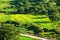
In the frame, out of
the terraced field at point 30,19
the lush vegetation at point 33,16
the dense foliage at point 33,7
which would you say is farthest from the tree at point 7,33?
the dense foliage at point 33,7

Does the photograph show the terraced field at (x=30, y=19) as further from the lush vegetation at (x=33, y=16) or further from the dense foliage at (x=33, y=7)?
the dense foliage at (x=33, y=7)

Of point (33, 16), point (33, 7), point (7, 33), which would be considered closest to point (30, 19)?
point (33, 16)

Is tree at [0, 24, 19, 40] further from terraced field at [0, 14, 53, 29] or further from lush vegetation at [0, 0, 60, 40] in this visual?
terraced field at [0, 14, 53, 29]

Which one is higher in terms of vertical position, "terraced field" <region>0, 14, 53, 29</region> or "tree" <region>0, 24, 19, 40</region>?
"tree" <region>0, 24, 19, 40</region>

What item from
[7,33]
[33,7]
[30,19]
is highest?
[7,33]

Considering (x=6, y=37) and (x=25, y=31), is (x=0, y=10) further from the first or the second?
(x=6, y=37)

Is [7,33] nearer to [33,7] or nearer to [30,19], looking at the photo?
[30,19]

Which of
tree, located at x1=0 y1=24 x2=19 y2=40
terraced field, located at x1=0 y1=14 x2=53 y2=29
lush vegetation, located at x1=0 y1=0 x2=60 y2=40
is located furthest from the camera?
terraced field, located at x1=0 y1=14 x2=53 y2=29

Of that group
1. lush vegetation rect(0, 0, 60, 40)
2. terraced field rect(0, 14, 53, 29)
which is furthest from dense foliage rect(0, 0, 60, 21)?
terraced field rect(0, 14, 53, 29)
